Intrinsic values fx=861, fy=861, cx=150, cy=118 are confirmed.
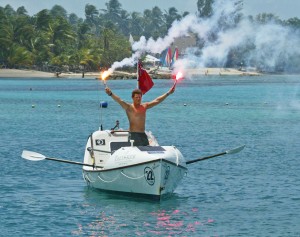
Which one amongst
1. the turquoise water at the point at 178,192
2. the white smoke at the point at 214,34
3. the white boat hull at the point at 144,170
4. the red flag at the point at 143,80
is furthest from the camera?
the white smoke at the point at 214,34

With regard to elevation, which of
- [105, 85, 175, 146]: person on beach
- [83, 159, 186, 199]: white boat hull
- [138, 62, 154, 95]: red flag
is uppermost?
[138, 62, 154, 95]: red flag

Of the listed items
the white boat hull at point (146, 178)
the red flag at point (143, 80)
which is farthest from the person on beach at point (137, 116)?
the red flag at point (143, 80)

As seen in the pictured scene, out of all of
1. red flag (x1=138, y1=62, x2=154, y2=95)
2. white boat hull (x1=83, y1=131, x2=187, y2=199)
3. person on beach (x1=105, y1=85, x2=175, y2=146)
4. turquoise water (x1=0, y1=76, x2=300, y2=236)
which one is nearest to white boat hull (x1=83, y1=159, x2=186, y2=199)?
white boat hull (x1=83, y1=131, x2=187, y2=199)

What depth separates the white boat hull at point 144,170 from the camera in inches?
1201

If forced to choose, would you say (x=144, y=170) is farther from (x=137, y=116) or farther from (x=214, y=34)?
(x=214, y=34)

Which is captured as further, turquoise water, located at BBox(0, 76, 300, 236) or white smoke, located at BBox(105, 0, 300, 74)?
white smoke, located at BBox(105, 0, 300, 74)

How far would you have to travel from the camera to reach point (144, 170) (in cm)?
3069

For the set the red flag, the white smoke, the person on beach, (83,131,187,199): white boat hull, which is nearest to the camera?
(83,131,187,199): white boat hull

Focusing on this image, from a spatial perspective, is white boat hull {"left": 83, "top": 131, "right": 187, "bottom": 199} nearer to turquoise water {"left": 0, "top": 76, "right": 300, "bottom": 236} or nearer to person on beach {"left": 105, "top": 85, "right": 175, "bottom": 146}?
turquoise water {"left": 0, "top": 76, "right": 300, "bottom": 236}

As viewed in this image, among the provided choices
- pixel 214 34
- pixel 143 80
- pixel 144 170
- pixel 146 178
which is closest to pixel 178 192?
pixel 146 178

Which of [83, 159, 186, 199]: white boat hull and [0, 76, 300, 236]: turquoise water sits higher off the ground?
[83, 159, 186, 199]: white boat hull

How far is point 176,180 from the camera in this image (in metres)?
32.2

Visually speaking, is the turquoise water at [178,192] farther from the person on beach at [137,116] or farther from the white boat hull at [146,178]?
the person on beach at [137,116]

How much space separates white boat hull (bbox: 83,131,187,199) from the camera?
1201 inches
